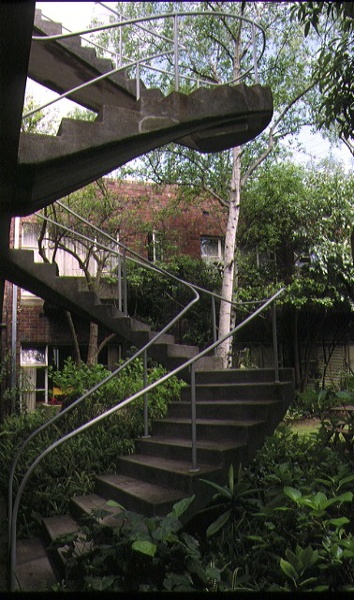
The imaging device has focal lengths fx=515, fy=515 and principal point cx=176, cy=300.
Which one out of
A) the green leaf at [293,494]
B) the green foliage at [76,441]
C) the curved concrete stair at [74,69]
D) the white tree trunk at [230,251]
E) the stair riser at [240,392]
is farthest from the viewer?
the white tree trunk at [230,251]

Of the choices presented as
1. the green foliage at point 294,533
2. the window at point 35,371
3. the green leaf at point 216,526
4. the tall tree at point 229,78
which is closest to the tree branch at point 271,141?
the tall tree at point 229,78

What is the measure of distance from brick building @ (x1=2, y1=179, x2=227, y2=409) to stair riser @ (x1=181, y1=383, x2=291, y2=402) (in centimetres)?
600

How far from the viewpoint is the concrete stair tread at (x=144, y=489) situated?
11.9ft

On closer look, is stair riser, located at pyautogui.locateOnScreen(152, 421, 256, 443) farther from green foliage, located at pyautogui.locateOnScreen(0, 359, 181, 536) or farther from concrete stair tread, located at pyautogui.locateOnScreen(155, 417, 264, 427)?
green foliage, located at pyautogui.locateOnScreen(0, 359, 181, 536)

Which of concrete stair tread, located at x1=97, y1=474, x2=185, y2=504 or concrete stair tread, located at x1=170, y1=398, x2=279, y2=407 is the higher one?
concrete stair tread, located at x1=170, y1=398, x2=279, y2=407

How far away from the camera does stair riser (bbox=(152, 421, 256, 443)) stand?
4152 millimetres

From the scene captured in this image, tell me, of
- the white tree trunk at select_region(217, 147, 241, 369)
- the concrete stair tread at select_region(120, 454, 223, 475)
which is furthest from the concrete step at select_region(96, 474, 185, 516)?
the white tree trunk at select_region(217, 147, 241, 369)

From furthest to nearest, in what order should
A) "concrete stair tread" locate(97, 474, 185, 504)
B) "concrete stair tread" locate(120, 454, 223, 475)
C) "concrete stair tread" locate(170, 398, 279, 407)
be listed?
"concrete stair tread" locate(170, 398, 279, 407) → "concrete stair tread" locate(120, 454, 223, 475) → "concrete stair tread" locate(97, 474, 185, 504)

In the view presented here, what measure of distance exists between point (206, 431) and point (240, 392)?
546 mm

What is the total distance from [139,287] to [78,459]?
595cm

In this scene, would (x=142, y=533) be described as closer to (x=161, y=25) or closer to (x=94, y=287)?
(x=94, y=287)

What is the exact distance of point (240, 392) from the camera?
480cm

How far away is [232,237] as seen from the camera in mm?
10414

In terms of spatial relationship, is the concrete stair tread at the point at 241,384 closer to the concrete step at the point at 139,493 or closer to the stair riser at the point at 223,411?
the stair riser at the point at 223,411
